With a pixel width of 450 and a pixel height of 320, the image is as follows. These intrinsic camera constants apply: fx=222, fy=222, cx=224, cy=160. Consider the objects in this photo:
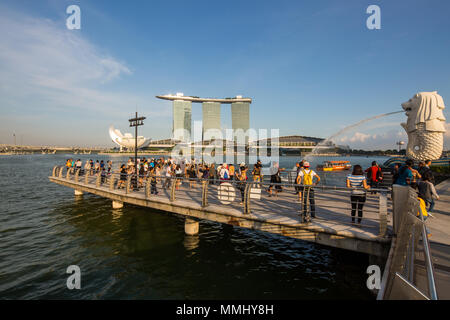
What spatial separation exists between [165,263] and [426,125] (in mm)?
17895

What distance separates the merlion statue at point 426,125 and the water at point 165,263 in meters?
11.2

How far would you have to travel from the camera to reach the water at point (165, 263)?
6.88 m

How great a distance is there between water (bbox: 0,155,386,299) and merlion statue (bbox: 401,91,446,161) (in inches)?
442

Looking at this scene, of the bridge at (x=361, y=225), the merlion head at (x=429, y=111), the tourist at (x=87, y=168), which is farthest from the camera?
the tourist at (x=87, y=168)

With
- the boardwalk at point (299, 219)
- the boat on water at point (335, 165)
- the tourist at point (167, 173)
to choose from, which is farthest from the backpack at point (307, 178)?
the boat on water at point (335, 165)

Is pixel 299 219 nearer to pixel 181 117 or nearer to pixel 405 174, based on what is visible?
pixel 405 174

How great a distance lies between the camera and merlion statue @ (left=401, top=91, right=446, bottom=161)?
14.5 meters

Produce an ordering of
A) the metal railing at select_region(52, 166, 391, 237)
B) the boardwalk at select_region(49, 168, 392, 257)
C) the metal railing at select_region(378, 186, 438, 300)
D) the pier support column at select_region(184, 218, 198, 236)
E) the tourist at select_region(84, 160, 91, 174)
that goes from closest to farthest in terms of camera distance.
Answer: the metal railing at select_region(378, 186, 438, 300), the boardwalk at select_region(49, 168, 392, 257), the metal railing at select_region(52, 166, 391, 237), the pier support column at select_region(184, 218, 198, 236), the tourist at select_region(84, 160, 91, 174)

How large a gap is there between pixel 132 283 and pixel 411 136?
19.2m

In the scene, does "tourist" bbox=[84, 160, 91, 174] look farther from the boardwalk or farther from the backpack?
the backpack

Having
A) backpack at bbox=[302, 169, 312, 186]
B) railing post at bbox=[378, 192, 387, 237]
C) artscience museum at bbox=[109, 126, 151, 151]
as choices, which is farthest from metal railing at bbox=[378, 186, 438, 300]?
artscience museum at bbox=[109, 126, 151, 151]

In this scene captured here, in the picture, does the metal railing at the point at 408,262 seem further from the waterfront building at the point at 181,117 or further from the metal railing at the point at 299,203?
the waterfront building at the point at 181,117

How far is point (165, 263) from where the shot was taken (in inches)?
338

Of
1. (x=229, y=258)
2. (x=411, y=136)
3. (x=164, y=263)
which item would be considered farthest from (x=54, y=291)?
(x=411, y=136)
